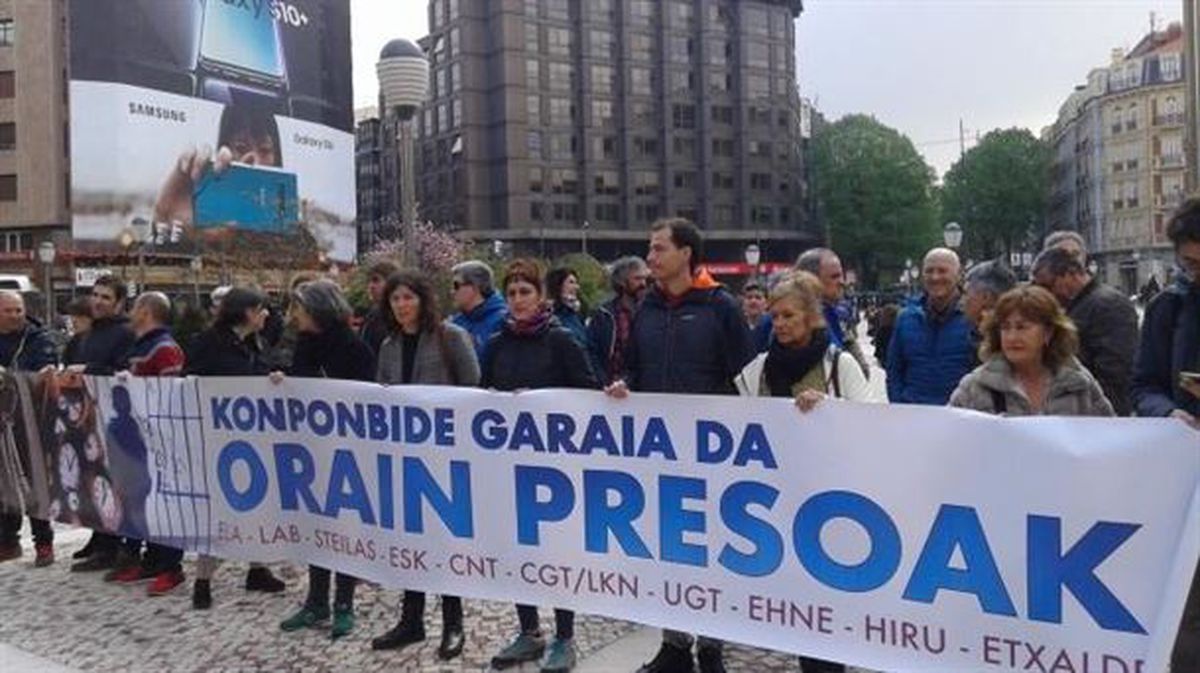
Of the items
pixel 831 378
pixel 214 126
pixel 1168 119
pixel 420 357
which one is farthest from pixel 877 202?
pixel 831 378

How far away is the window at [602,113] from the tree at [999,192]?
114 ft

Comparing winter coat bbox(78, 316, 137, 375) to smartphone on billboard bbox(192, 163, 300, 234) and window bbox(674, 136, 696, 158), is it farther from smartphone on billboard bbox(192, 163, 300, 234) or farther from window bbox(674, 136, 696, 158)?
window bbox(674, 136, 696, 158)

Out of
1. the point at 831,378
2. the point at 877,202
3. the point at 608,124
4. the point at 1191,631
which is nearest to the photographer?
the point at 1191,631

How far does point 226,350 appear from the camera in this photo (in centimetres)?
605

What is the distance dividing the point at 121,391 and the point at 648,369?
137 inches

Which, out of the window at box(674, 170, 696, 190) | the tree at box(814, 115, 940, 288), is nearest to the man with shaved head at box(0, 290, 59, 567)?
the window at box(674, 170, 696, 190)

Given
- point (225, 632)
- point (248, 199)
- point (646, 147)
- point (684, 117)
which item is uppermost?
point (684, 117)

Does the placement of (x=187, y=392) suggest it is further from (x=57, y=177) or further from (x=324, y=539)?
Answer: (x=57, y=177)

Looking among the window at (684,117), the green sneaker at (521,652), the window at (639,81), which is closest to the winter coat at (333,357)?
the green sneaker at (521,652)

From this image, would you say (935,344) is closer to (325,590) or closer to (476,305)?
(476,305)

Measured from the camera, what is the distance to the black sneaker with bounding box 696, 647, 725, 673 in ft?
14.7

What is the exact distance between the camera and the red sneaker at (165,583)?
20.5ft

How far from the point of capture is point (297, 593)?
6152mm

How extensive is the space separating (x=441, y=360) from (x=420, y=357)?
111 millimetres
